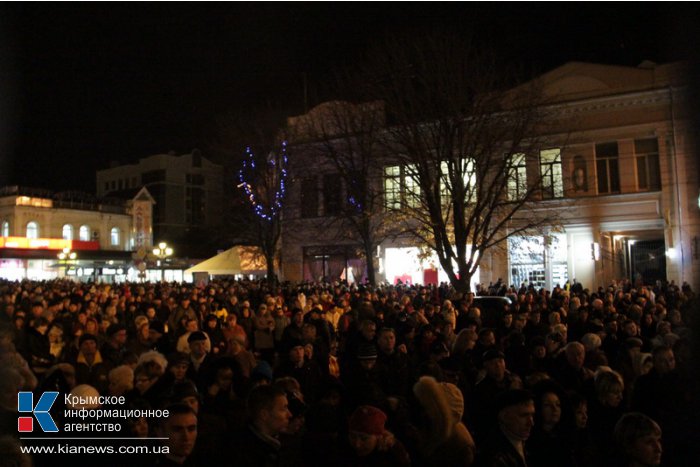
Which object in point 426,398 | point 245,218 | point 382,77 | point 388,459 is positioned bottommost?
point 388,459

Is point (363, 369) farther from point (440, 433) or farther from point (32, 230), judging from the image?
point (32, 230)

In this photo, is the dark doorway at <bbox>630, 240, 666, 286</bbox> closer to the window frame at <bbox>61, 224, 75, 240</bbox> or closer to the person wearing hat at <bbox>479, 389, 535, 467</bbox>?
the person wearing hat at <bbox>479, 389, 535, 467</bbox>

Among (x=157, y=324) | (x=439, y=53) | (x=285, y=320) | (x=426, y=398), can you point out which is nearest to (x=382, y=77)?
(x=439, y=53)

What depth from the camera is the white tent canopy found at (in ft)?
97.3

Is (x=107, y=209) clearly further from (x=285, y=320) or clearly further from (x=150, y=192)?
(x=285, y=320)

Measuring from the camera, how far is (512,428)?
3955mm

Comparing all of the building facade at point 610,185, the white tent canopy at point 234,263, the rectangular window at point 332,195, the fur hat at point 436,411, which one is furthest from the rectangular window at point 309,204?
the fur hat at point 436,411

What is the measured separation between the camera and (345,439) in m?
4.14

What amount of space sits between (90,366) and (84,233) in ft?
180

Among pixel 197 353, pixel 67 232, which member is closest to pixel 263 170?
pixel 197 353

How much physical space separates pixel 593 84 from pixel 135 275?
145 ft

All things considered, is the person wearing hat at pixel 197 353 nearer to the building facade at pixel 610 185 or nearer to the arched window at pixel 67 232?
the building facade at pixel 610 185

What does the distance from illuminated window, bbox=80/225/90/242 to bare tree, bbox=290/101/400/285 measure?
3545 cm
